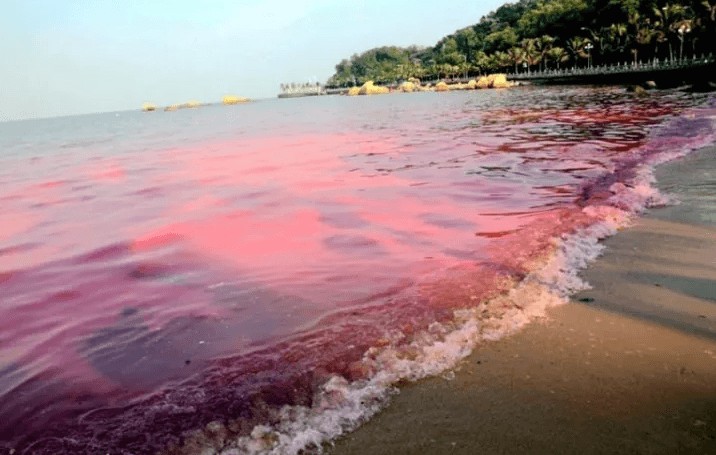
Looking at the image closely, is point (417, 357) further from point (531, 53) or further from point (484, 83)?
point (531, 53)

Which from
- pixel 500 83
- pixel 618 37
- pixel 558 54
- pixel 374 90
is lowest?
pixel 500 83

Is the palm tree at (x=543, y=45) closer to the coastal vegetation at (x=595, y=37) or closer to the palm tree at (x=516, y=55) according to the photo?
the coastal vegetation at (x=595, y=37)

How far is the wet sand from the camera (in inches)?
121

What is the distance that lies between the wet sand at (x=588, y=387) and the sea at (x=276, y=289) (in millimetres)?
232

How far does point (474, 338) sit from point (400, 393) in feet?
3.16

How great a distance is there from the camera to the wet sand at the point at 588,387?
10.1 feet

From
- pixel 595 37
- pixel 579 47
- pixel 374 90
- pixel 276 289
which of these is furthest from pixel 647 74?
pixel 374 90

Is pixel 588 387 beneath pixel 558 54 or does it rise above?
beneath

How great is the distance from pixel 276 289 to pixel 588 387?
359 centimetres

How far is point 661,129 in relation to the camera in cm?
1767

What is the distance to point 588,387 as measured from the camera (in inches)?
140

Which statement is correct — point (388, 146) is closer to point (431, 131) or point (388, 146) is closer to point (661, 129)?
point (431, 131)

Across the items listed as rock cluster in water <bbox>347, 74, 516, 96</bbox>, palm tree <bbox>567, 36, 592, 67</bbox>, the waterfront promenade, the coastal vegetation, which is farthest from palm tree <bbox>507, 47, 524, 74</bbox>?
palm tree <bbox>567, 36, 592, 67</bbox>

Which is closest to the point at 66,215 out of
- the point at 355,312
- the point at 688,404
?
the point at 355,312
